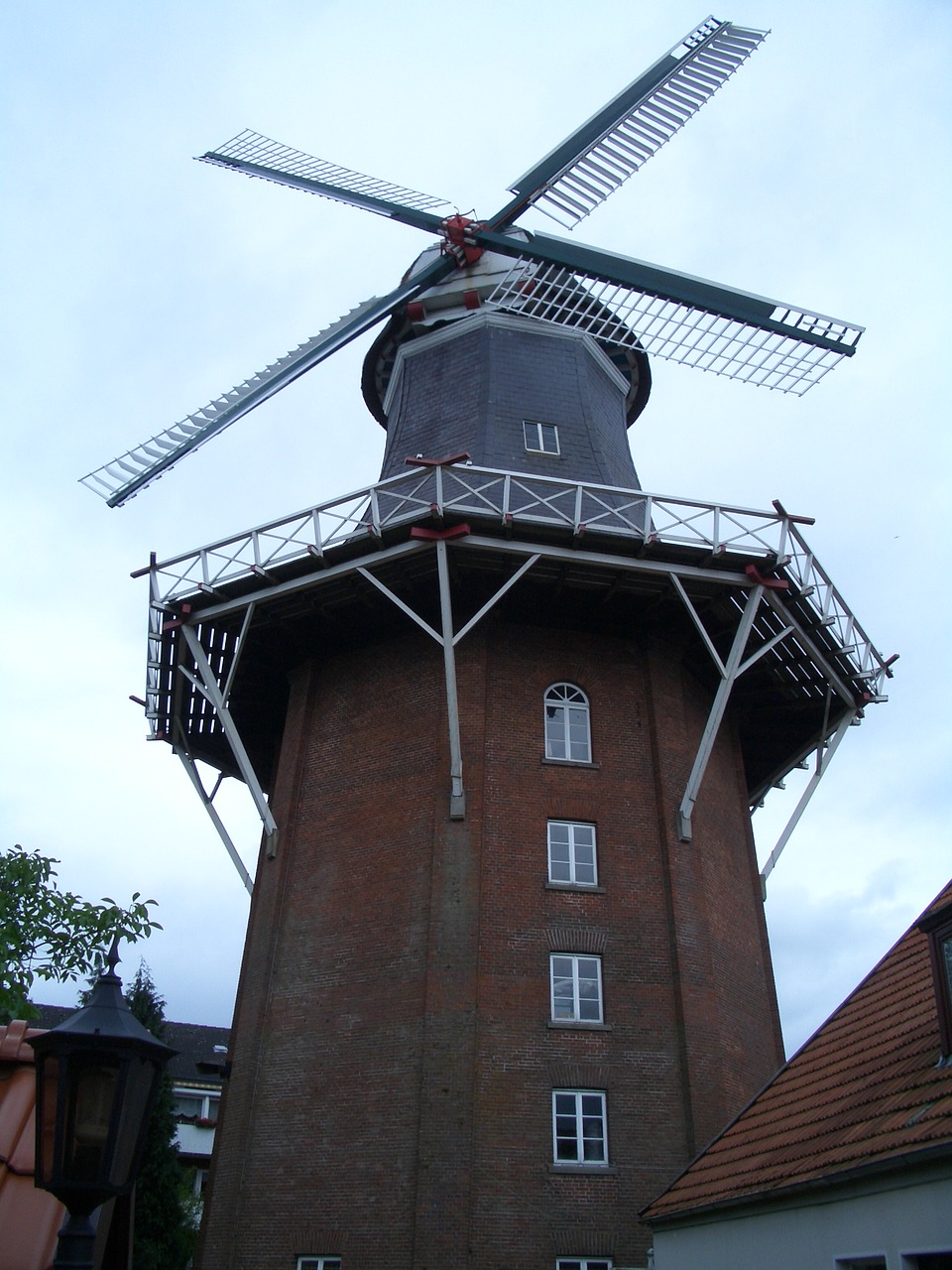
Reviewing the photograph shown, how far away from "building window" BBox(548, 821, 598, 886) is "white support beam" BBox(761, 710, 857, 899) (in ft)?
13.3

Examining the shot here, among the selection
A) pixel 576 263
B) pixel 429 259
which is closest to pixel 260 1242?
pixel 576 263

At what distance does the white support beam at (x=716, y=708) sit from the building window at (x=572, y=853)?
1.50 meters

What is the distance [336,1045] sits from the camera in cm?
1652

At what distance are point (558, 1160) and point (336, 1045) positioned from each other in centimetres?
354

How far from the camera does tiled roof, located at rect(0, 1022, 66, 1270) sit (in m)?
5.87

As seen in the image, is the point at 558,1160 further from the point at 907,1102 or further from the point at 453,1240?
the point at 907,1102

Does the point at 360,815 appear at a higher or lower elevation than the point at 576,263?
lower

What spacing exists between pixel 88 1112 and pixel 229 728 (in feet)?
44.2

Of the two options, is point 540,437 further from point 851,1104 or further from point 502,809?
point 851,1104

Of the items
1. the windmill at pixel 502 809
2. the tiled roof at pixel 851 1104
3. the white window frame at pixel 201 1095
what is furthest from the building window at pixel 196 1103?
the tiled roof at pixel 851 1104

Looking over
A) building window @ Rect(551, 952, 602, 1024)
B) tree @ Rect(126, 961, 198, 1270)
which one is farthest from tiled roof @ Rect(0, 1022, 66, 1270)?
tree @ Rect(126, 961, 198, 1270)

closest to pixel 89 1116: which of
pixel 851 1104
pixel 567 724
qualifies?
pixel 851 1104

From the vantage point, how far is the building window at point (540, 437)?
21609mm

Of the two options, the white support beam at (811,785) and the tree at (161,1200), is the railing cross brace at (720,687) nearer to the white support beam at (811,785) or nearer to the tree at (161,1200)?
the white support beam at (811,785)
